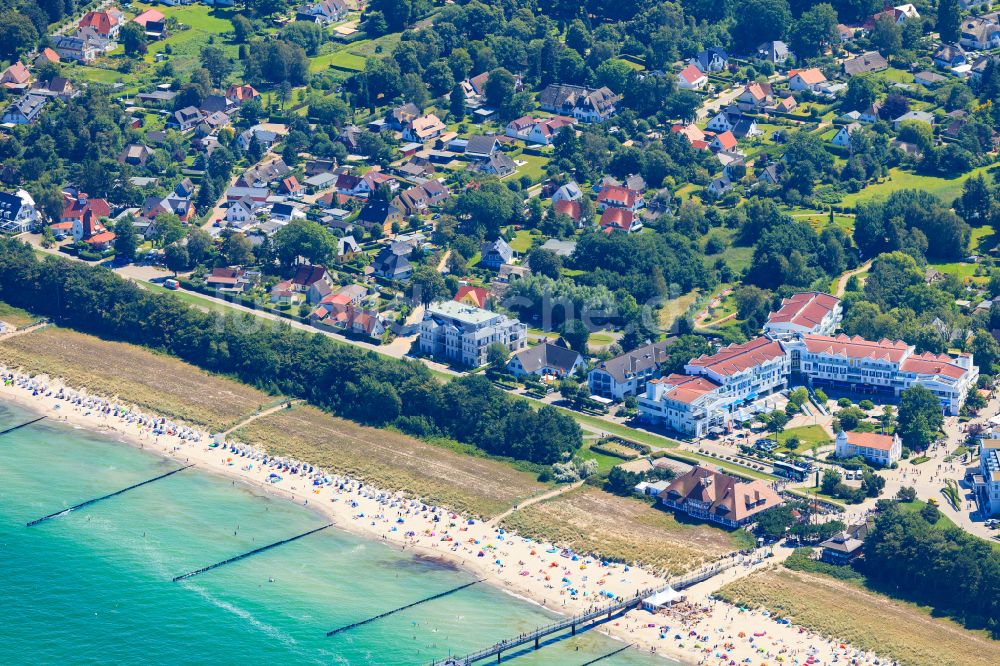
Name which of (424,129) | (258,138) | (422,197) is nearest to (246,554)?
(422,197)

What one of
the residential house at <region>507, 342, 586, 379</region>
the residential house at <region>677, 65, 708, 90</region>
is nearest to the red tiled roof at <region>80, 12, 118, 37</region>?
the residential house at <region>677, 65, 708, 90</region>

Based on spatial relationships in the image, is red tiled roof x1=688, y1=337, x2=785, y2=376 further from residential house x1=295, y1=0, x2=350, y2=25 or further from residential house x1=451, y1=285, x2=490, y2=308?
residential house x1=295, y1=0, x2=350, y2=25

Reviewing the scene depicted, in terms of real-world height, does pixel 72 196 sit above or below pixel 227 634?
above

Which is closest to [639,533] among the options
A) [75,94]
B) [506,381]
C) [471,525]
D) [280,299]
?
[471,525]

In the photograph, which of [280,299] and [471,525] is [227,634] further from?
[280,299]

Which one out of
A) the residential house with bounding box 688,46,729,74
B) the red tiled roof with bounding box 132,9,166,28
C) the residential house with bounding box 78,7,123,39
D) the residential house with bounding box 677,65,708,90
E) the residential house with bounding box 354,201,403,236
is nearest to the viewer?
the residential house with bounding box 354,201,403,236
